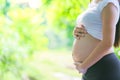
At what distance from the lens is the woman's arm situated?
45.6 inches

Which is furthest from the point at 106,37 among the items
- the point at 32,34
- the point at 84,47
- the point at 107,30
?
the point at 32,34

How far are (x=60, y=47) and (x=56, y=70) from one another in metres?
0.48

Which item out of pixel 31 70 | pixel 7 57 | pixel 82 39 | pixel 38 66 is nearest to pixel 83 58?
pixel 82 39

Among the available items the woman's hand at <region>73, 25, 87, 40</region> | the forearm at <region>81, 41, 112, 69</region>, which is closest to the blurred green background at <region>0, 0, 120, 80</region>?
the woman's hand at <region>73, 25, 87, 40</region>

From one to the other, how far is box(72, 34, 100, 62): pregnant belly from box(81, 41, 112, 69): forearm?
4 cm

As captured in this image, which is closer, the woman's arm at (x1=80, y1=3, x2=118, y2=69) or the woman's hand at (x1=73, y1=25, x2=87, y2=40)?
the woman's arm at (x1=80, y1=3, x2=118, y2=69)

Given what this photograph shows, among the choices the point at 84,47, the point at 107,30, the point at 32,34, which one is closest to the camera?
the point at 107,30

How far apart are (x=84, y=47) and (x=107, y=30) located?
0.15m

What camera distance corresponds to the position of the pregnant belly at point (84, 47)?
49.2 inches

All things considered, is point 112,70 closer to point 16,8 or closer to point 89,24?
point 89,24

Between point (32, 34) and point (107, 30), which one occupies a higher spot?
point (32, 34)

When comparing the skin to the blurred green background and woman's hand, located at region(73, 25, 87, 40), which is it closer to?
woman's hand, located at region(73, 25, 87, 40)

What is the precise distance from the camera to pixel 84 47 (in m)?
1.28

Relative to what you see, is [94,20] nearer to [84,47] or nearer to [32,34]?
[84,47]
